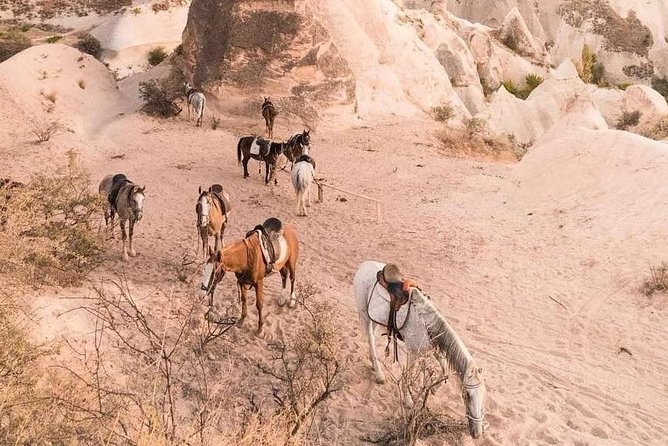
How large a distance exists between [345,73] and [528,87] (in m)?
24.3

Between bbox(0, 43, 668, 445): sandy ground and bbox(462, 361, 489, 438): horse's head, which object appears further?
bbox(0, 43, 668, 445): sandy ground

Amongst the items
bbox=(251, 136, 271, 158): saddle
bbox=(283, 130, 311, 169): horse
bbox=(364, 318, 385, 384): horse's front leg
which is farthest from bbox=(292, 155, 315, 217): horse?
bbox=(364, 318, 385, 384): horse's front leg

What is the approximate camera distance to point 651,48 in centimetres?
5341

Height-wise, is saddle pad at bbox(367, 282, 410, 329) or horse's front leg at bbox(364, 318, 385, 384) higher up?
saddle pad at bbox(367, 282, 410, 329)

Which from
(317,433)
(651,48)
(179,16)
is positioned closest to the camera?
(317,433)

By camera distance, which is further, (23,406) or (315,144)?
(315,144)

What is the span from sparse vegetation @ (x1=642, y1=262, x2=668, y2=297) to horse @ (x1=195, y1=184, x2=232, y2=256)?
28.9 ft

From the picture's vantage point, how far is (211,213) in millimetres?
10867

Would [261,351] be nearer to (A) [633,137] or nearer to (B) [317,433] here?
(B) [317,433]

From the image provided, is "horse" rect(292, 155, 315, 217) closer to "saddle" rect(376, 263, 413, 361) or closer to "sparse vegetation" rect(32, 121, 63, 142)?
"saddle" rect(376, 263, 413, 361)

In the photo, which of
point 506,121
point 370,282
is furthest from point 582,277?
point 506,121

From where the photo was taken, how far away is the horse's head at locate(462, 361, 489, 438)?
19.5ft

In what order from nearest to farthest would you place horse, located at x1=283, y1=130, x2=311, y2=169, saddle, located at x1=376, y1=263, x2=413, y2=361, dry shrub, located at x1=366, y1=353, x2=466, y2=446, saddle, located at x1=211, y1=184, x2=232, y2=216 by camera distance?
dry shrub, located at x1=366, y1=353, x2=466, y2=446
saddle, located at x1=376, y1=263, x2=413, y2=361
saddle, located at x1=211, y1=184, x2=232, y2=216
horse, located at x1=283, y1=130, x2=311, y2=169

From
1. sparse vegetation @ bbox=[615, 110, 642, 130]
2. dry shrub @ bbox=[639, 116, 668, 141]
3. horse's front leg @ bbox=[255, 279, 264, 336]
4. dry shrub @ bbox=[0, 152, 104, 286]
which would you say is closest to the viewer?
dry shrub @ bbox=[0, 152, 104, 286]
